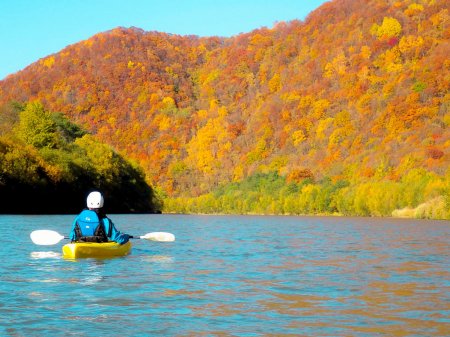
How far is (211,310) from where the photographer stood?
16.2 metres

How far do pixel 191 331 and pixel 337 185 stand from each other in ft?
386

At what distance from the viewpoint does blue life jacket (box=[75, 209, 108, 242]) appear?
26.6 metres

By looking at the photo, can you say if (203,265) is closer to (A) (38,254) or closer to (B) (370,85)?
(A) (38,254)

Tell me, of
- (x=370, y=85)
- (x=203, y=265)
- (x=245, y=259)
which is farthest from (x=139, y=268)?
(x=370, y=85)

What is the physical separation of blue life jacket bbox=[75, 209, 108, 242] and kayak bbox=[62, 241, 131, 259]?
302mm

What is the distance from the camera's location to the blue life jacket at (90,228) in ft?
87.4

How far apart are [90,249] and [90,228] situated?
0.76 metres

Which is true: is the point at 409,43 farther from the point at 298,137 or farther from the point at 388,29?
the point at 298,137

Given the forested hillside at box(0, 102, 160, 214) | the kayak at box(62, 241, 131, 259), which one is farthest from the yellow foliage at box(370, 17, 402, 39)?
the kayak at box(62, 241, 131, 259)

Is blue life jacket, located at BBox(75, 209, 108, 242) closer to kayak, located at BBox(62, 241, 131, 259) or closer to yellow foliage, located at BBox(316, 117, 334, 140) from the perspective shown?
kayak, located at BBox(62, 241, 131, 259)

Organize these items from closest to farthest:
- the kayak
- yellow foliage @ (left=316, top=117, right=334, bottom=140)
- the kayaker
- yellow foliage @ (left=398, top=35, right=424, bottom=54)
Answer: the kayaker, the kayak, yellow foliage @ (left=316, top=117, right=334, bottom=140), yellow foliage @ (left=398, top=35, right=424, bottom=54)

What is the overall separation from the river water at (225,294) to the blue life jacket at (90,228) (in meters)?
0.82

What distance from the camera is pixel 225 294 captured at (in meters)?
18.6

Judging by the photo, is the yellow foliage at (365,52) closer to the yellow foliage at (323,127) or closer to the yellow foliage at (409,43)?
the yellow foliage at (409,43)
